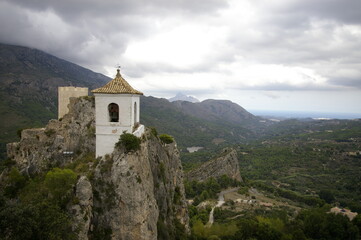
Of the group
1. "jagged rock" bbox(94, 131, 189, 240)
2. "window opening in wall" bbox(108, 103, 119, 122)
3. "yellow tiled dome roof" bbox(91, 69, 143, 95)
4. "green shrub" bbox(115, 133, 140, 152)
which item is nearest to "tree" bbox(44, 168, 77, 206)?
"jagged rock" bbox(94, 131, 189, 240)

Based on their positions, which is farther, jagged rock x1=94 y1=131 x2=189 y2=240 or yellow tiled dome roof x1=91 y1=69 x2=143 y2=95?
yellow tiled dome roof x1=91 y1=69 x2=143 y2=95

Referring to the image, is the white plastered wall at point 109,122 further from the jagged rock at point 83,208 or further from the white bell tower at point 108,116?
the jagged rock at point 83,208

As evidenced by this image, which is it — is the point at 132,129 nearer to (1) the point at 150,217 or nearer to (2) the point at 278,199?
(1) the point at 150,217

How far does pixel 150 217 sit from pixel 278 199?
273 ft

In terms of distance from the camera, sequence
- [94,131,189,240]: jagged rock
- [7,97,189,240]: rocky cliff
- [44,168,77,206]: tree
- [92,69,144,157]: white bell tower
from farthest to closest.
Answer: [92,69,144,157]: white bell tower, [94,131,189,240]: jagged rock, [7,97,189,240]: rocky cliff, [44,168,77,206]: tree

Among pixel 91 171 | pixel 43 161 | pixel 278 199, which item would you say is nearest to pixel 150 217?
pixel 91 171

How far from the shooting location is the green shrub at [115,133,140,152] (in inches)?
979

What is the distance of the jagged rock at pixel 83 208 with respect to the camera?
69.8 ft

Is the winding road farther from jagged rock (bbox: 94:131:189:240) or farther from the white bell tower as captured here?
Result: the white bell tower

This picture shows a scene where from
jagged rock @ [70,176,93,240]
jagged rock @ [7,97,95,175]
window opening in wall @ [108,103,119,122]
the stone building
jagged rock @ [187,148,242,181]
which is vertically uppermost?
the stone building

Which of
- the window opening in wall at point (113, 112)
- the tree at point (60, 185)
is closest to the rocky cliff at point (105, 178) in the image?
the tree at point (60, 185)

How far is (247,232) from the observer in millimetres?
47719

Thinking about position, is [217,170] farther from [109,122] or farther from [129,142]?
[129,142]

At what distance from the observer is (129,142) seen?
24859 millimetres
